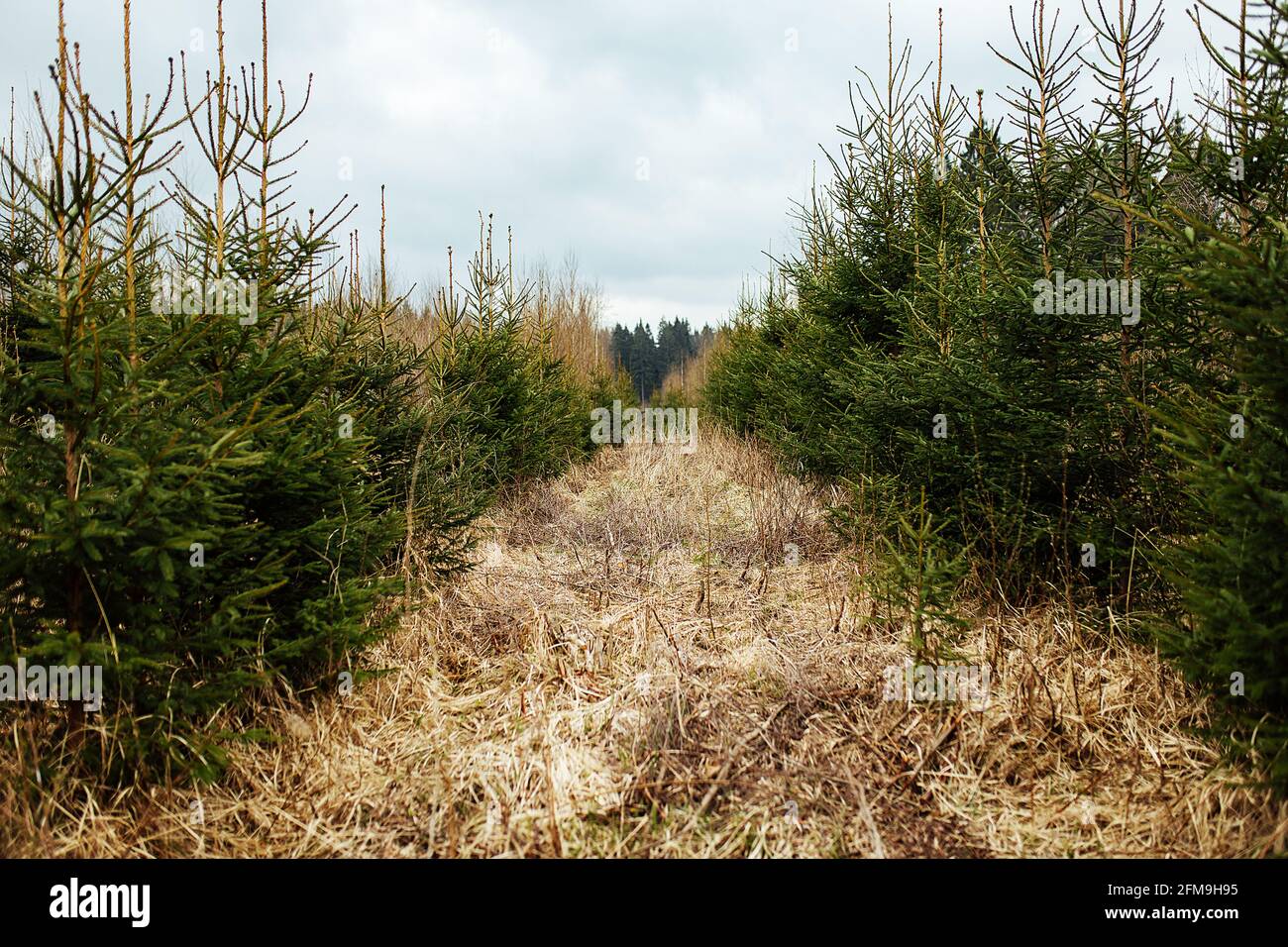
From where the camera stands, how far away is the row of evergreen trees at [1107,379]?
224 cm

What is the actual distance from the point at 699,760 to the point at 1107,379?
3.07m

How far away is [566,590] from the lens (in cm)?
486

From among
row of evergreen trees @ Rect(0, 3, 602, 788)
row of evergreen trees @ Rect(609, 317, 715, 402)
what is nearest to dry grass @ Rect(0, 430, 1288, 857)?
row of evergreen trees @ Rect(0, 3, 602, 788)

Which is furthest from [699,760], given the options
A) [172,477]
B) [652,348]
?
[652,348]

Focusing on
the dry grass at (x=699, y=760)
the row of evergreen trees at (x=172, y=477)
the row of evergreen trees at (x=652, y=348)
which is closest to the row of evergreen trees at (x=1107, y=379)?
the dry grass at (x=699, y=760)

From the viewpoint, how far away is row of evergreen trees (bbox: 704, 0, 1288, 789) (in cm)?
224

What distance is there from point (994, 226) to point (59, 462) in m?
5.48

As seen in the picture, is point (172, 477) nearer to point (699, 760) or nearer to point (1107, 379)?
point (699, 760)

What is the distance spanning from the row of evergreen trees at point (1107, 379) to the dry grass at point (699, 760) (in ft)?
1.17

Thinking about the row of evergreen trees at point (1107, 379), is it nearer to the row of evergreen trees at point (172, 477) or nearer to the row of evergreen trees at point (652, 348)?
the row of evergreen trees at point (172, 477)

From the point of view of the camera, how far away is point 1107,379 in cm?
377

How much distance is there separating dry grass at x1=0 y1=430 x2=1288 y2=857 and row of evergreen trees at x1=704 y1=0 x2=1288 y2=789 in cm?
36

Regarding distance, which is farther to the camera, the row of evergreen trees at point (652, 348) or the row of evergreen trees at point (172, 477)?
the row of evergreen trees at point (652, 348)
